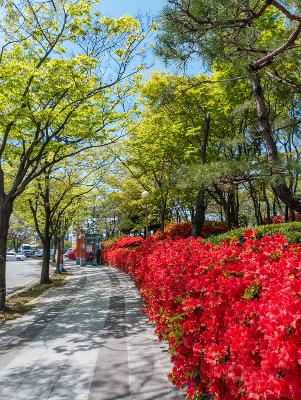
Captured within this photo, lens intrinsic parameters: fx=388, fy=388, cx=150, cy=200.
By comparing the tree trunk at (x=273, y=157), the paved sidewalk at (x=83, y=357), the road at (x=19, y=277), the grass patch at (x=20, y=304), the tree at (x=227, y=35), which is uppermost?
the tree at (x=227, y=35)

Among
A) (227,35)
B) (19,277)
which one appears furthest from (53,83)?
(19,277)

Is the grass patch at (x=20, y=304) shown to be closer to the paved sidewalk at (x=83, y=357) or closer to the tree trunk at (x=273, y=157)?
the paved sidewalk at (x=83, y=357)

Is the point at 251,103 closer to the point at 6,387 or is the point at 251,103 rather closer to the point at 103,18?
the point at 103,18

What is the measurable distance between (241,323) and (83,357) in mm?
4103

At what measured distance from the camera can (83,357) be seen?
20.4 feet

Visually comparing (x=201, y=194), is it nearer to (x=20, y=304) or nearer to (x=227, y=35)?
(x=20, y=304)

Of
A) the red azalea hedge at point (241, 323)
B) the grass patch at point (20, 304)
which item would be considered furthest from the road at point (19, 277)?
the red azalea hedge at point (241, 323)

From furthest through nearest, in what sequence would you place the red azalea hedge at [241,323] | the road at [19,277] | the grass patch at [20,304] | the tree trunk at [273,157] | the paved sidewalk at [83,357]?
1. the road at [19,277]
2. the grass patch at [20,304]
3. the tree trunk at [273,157]
4. the paved sidewalk at [83,357]
5. the red azalea hedge at [241,323]

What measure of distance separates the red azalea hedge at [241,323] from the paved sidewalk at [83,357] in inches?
32.7

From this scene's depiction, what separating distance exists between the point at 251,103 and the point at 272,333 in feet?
27.9

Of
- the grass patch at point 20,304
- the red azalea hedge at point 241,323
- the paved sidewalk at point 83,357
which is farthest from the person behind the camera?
the grass patch at point 20,304

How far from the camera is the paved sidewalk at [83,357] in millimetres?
4793

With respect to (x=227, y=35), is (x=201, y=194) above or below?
below

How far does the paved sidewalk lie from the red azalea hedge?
0.83 metres
